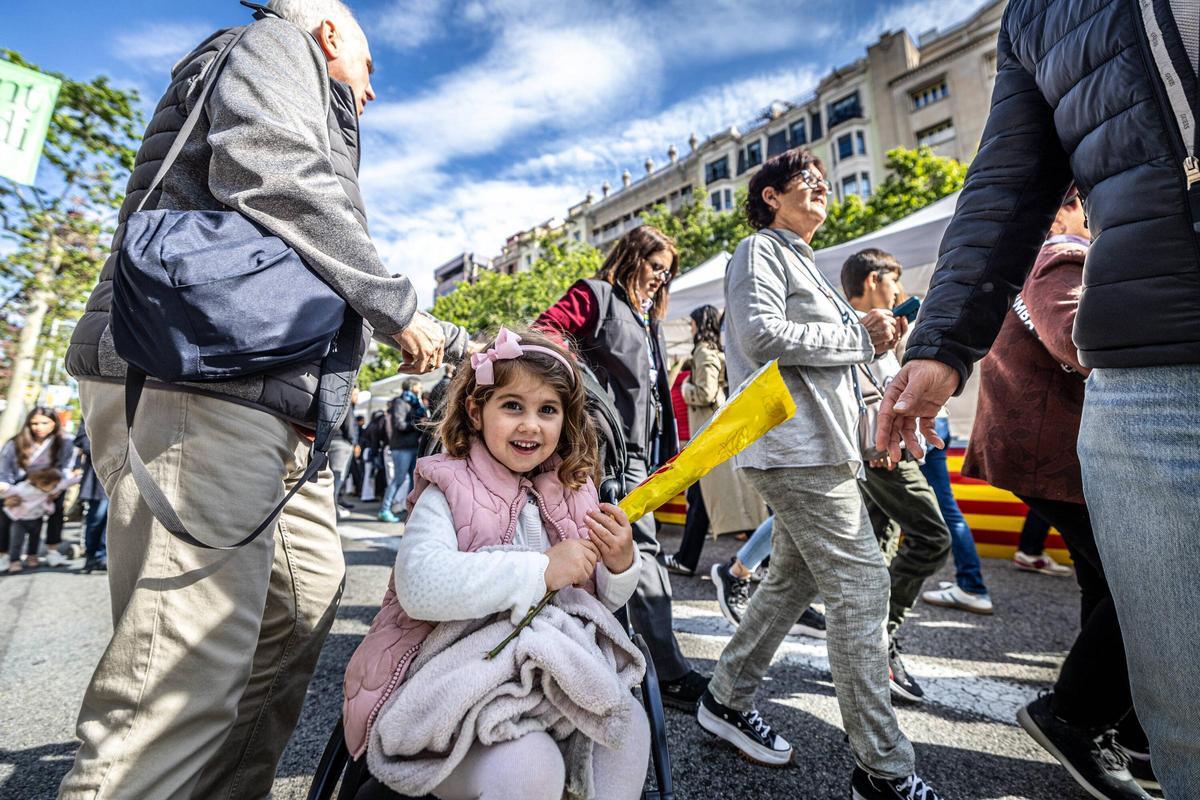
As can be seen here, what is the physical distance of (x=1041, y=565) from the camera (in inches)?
164

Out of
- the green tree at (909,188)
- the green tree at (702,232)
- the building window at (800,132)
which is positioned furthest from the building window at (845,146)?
the green tree at (909,188)

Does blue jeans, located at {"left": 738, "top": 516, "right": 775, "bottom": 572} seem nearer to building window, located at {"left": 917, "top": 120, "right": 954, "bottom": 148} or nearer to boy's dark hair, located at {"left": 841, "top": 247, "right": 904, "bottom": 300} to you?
boy's dark hair, located at {"left": 841, "top": 247, "right": 904, "bottom": 300}

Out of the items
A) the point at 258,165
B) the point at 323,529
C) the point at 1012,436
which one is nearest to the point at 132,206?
the point at 258,165

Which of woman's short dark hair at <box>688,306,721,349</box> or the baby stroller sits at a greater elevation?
woman's short dark hair at <box>688,306,721,349</box>

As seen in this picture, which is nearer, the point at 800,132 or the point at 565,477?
the point at 565,477

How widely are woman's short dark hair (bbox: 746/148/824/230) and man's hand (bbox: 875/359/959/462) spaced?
3.90 feet

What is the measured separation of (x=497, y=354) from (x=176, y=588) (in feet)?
2.78

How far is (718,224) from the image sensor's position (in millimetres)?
21141

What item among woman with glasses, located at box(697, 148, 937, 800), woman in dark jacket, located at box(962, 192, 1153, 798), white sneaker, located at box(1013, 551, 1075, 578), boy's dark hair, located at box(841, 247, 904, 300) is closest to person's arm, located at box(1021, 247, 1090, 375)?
woman in dark jacket, located at box(962, 192, 1153, 798)

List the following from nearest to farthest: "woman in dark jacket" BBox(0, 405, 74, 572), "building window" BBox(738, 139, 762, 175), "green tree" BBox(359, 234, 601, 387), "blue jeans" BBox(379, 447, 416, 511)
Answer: "woman in dark jacket" BBox(0, 405, 74, 572)
"blue jeans" BBox(379, 447, 416, 511)
"green tree" BBox(359, 234, 601, 387)
"building window" BBox(738, 139, 762, 175)

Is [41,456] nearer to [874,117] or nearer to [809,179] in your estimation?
[809,179]

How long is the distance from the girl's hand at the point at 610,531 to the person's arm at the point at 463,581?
0.41 ft

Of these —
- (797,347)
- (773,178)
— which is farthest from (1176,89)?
(773,178)

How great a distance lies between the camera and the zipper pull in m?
0.79
